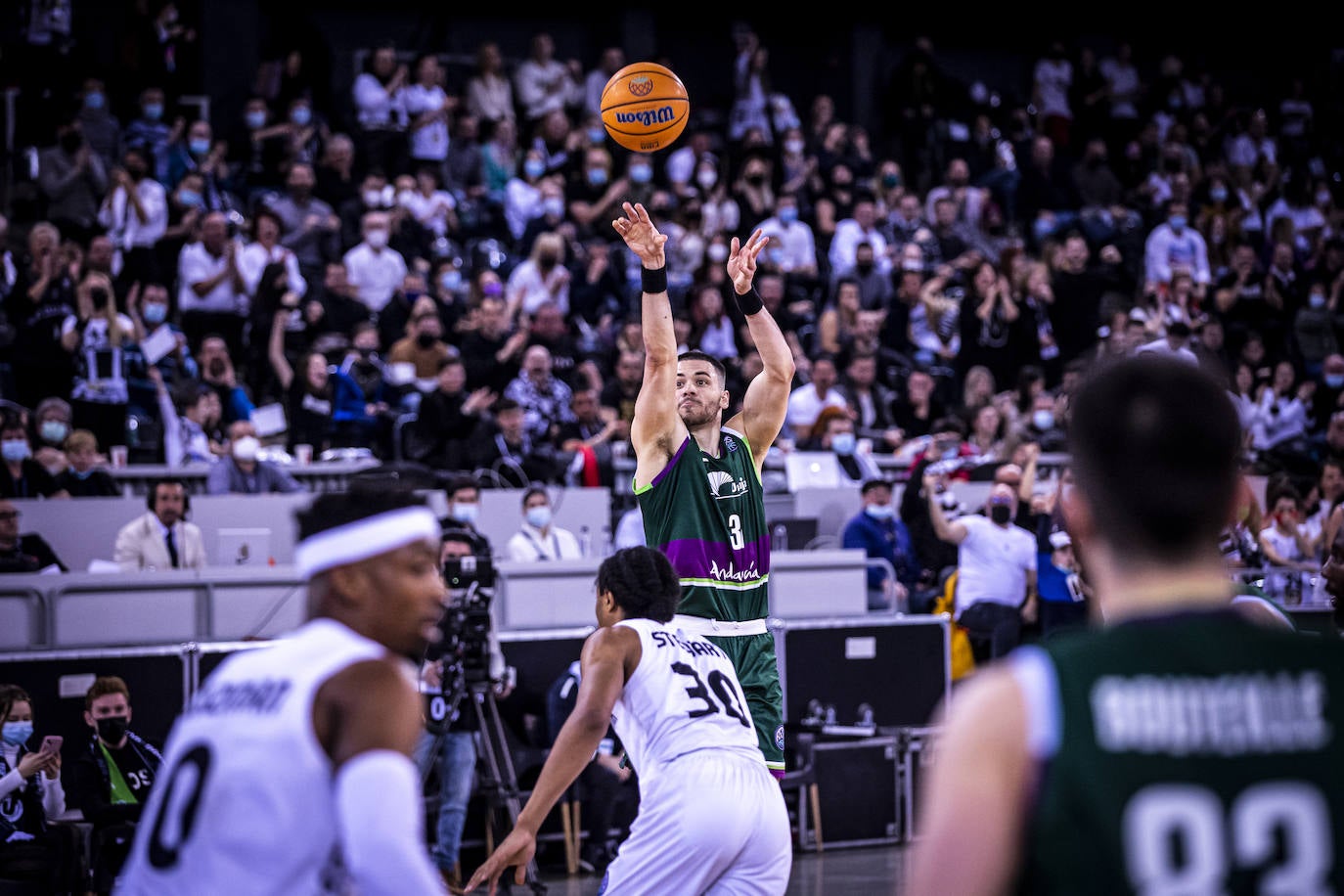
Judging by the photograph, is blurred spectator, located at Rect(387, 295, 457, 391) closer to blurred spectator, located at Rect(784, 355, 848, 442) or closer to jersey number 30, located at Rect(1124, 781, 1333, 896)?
blurred spectator, located at Rect(784, 355, 848, 442)

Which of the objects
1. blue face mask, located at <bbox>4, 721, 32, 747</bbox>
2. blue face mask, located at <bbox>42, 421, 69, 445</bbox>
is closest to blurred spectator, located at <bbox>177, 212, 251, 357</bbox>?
blue face mask, located at <bbox>42, 421, 69, 445</bbox>

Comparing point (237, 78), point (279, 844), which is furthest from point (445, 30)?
point (279, 844)

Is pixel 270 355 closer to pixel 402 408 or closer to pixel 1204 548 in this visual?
pixel 402 408

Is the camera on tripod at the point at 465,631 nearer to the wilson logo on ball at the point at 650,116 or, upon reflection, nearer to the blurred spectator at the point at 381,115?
the wilson logo on ball at the point at 650,116

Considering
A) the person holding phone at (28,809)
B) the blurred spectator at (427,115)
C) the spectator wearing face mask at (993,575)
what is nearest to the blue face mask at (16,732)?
the person holding phone at (28,809)

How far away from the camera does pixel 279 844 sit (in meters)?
2.99

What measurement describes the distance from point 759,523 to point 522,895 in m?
4.15

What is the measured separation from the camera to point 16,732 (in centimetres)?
923

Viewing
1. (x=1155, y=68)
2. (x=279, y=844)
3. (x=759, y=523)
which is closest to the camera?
(x=279, y=844)

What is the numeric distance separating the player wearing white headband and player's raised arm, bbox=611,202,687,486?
12.3ft

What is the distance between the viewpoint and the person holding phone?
348 inches

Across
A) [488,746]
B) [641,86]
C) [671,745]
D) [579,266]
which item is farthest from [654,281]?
[579,266]

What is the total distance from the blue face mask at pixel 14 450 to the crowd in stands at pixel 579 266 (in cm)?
2

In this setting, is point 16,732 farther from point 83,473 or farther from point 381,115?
point 381,115
